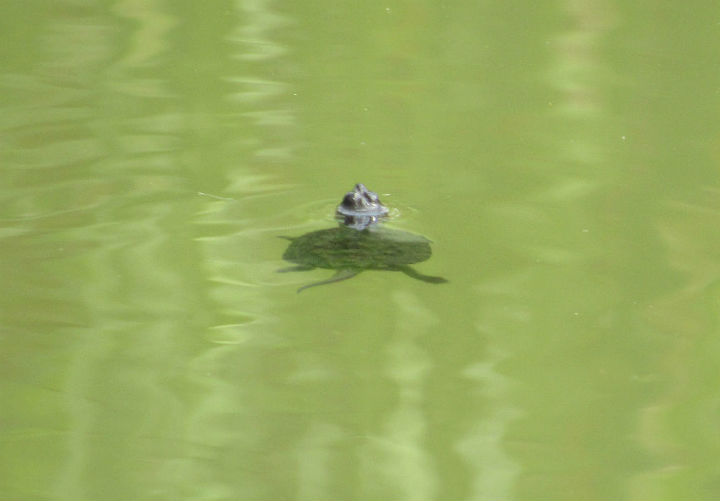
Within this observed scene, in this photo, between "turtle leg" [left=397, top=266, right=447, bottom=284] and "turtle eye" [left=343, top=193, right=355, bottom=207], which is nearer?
"turtle leg" [left=397, top=266, right=447, bottom=284]

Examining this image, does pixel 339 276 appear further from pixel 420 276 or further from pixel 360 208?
pixel 360 208

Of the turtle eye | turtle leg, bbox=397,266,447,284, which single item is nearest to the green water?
turtle leg, bbox=397,266,447,284

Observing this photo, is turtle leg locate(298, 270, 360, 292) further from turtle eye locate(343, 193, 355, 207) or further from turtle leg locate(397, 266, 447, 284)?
turtle eye locate(343, 193, 355, 207)

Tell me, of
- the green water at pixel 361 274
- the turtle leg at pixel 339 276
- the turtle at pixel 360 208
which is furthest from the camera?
the turtle at pixel 360 208

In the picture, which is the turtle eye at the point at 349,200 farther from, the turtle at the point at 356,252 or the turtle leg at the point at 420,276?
the turtle leg at the point at 420,276

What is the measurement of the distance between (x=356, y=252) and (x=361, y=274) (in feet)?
0.42

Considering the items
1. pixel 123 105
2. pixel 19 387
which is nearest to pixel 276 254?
pixel 19 387

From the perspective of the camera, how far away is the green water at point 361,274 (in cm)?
316

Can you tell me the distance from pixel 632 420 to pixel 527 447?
0.40m

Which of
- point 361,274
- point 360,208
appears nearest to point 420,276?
point 361,274

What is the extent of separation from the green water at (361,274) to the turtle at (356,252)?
73 mm

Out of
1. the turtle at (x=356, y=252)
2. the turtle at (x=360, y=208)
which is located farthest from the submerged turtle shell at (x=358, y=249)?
the turtle at (x=360, y=208)

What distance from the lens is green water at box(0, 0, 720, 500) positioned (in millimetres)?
3162

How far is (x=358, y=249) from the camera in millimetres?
4027
